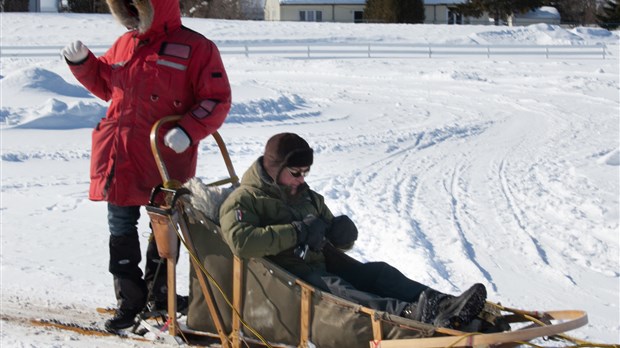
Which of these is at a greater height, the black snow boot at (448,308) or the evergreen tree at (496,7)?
the evergreen tree at (496,7)

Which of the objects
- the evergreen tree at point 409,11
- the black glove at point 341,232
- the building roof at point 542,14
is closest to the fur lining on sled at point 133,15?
the black glove at point 341,232

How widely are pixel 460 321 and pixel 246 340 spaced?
1197mm

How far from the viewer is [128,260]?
16.0ft

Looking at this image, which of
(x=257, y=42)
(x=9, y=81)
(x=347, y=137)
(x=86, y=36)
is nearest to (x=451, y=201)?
(x=347, y=137)

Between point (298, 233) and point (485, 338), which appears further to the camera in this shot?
point (298, 233)

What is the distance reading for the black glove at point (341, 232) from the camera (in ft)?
14.8

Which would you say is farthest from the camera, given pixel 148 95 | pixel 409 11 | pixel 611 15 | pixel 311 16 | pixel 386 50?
pixel 311 16

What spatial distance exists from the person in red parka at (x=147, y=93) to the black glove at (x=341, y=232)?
0.83 m

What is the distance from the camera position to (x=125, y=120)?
4.59m

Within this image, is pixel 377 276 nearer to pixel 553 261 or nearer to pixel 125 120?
pixel 125 120

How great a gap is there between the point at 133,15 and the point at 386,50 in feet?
91.8

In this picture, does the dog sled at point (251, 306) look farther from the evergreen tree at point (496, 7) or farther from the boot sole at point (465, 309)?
the evergreen tree at point (496, 7)

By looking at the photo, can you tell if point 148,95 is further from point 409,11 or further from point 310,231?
point 409,11

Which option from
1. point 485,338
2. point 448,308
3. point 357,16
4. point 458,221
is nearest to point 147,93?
point 448,308
